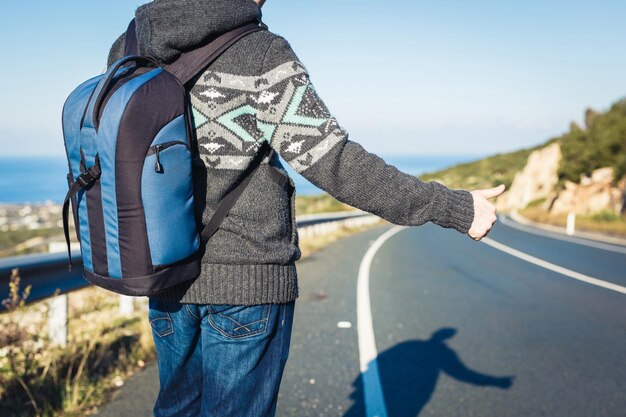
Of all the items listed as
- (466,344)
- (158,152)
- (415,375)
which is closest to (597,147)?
(466,344)

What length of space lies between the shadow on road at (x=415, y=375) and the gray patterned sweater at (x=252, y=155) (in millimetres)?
2335

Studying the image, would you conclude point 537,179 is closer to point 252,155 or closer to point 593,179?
point 593,179

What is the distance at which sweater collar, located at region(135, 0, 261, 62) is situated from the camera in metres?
2.10

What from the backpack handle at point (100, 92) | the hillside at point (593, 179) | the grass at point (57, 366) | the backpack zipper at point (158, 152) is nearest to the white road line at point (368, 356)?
the grass at point (57, 366)

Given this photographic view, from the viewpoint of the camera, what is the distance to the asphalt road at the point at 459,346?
4.46 m

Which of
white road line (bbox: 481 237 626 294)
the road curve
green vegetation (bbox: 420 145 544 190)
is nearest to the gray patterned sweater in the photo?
the road curve

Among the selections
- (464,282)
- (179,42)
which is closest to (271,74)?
(179,42)

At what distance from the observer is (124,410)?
4.19m

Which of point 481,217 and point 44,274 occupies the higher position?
point 481,217

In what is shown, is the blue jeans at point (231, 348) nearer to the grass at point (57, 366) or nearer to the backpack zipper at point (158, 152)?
the backpack zipper at point (158, 152)

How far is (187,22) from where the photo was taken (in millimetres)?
2107

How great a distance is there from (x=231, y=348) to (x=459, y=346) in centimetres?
427

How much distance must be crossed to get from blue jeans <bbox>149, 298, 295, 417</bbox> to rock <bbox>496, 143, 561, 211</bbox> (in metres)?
55.2

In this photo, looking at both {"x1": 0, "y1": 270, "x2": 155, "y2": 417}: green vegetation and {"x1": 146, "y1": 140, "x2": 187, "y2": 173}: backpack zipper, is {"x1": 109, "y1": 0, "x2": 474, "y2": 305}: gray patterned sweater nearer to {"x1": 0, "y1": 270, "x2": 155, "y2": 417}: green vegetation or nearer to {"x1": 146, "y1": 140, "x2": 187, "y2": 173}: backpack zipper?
{"x1": 146, "y1": 140, "x2": 187, "y2": 173}: backpack zipper
